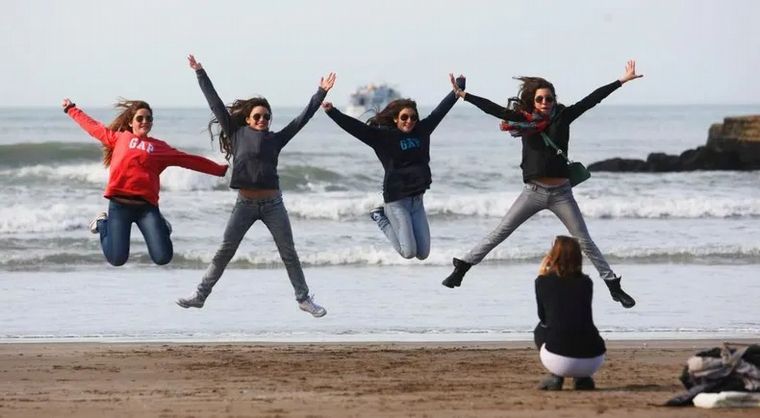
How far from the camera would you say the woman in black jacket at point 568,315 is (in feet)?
30.5

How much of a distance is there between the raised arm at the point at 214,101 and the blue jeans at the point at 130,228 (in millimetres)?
895

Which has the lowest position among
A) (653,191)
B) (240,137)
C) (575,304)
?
(653,191)

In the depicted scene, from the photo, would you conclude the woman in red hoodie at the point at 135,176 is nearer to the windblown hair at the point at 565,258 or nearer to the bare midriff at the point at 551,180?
the bare midriff at the point at 551,180

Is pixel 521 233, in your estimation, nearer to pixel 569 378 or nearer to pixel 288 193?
pixel 288 193

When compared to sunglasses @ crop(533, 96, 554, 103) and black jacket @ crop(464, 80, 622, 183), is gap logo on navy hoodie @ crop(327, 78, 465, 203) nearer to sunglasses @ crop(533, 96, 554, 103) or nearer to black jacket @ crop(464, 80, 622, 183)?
black jacket @ crop(464, 80, 622, 183)

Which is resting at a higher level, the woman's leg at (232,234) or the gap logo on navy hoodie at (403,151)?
the gap logo on navy hoodie at (403,151)

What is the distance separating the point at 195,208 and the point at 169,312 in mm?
12178

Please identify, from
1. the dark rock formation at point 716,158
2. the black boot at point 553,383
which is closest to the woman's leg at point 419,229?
the black boot at point 553,383

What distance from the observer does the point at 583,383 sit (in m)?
9.53

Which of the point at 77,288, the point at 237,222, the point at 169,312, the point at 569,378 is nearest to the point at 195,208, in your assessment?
the point at 77,288

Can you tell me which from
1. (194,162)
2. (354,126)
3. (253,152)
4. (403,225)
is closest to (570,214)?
(403,225)

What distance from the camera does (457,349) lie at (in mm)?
11922

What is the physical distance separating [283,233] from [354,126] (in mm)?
1057

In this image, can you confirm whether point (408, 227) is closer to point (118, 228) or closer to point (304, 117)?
point (304, 117)
